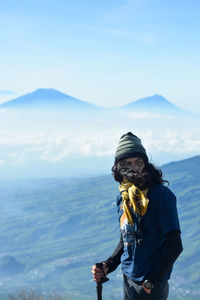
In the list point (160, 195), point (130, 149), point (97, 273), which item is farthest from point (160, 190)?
point (97, 273)

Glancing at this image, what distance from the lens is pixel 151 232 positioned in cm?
421

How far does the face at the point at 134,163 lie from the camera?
14.8 ft

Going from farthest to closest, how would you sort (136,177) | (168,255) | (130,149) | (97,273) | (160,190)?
(97,273) → (130,149) → (136,177) → (160,190) → (168,255)

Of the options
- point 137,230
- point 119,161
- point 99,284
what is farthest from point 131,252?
point 119,161

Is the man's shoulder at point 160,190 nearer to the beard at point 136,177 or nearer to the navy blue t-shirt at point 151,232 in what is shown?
the navy blue t-shirt at point 151,232

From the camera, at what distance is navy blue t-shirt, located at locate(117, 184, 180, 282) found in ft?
13.5

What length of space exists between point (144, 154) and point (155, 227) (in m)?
0.76

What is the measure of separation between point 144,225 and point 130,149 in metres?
0.78

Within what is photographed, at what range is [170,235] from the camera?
13.4 feet

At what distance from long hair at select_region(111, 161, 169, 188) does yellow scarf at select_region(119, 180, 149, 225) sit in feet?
0.27

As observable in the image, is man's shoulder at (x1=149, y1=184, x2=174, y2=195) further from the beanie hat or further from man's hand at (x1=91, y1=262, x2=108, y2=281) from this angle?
man's hand at (x1=91, y1=262, x2=108, y2=281)

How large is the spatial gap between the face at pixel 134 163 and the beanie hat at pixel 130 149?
0.15 feet

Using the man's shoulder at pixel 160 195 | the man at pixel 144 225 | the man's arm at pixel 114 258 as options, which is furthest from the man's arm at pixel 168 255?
the man's arm at pixel 114 258

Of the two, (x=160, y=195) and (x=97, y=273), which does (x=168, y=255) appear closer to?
(x=160, y=195)
